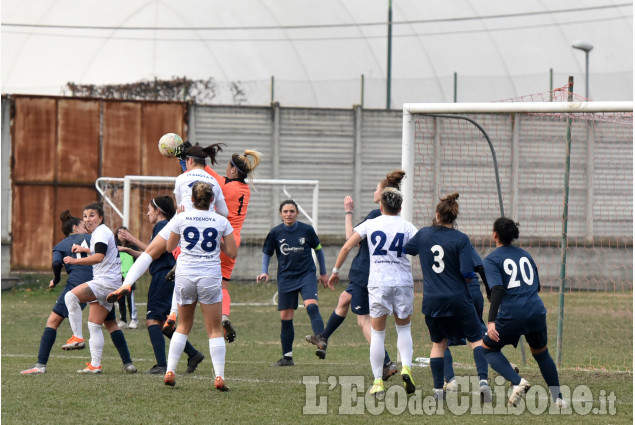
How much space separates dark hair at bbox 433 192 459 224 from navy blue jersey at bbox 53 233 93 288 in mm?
4130

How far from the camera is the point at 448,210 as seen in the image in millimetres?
8578

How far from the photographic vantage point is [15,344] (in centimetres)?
1398

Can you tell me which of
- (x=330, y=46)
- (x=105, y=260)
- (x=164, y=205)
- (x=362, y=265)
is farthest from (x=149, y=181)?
(x=362, y=265)

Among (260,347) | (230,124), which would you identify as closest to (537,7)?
(230,124)

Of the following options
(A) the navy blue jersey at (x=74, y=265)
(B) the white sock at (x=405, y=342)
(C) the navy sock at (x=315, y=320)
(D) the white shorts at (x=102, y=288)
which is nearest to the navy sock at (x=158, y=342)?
(D) the white shorts at (x=102, y=288)

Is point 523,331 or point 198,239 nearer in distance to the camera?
point 523,331

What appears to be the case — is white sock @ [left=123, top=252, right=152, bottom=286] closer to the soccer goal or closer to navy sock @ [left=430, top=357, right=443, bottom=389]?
navy sock @ [left=430, top=357, right=443, bottom=389]

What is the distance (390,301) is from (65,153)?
60.8 ft

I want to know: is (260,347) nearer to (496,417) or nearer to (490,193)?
(496,417)

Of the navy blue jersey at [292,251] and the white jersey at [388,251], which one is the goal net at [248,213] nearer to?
the navy blue jersey at [292,251]

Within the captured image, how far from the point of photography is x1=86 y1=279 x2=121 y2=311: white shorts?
10305mm

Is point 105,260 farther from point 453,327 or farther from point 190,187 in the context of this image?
point 453,327

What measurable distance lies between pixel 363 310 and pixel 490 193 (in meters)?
10.5

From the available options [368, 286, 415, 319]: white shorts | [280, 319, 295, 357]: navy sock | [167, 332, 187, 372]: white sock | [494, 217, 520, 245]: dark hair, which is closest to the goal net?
[280, 319, 295, 357]: navy sock
